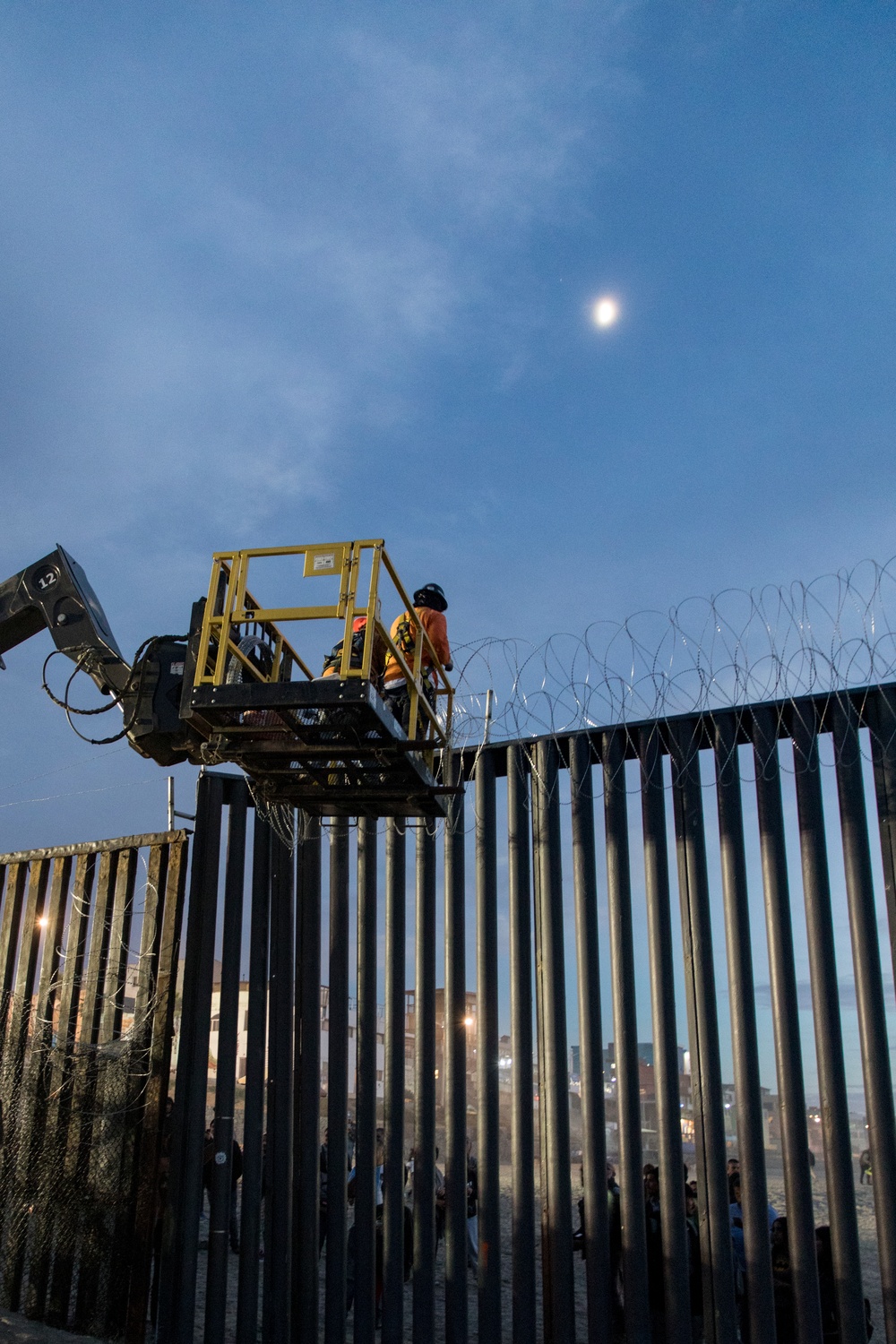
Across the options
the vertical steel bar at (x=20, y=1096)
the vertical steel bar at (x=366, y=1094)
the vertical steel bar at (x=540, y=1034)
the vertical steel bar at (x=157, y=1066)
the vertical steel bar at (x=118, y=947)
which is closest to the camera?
the vertical steel bar at (x=540, y=1034)

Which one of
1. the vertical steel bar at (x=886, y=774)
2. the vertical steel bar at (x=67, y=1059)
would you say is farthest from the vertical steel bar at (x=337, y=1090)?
the vertical steel bar at (x=886, y=774)

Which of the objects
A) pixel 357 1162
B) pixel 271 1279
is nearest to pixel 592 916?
pixel 357 1162

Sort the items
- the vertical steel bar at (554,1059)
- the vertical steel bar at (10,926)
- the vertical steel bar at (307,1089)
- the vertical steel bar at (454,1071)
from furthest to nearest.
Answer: the vertical steel bar at (10,926) < the vertical steel bar at (307,1089) < the vertical steel bar at (454,1071) < the vertical steel bar at (554,1059)

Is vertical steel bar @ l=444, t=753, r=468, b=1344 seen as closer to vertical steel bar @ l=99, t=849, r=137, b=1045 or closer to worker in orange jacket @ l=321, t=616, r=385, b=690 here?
worker in orange jacket @ l=321, t=616, r=385, b=690

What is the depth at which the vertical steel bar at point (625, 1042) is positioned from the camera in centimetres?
865

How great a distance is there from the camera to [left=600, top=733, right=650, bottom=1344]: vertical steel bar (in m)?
8.65

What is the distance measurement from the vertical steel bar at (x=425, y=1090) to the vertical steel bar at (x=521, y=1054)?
79 cm

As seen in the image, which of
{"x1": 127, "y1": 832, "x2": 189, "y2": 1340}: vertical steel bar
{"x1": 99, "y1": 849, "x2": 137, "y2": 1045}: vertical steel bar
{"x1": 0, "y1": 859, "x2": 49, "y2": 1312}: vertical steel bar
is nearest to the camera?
{"x1": 127, "y1": 832, "x2": 189, "y2": 1340}: vertical steel bar

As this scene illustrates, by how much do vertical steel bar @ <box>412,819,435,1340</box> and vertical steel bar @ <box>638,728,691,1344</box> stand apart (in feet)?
7.08

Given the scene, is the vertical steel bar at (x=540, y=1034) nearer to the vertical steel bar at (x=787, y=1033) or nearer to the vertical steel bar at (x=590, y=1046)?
the vertical steel bar at (x=590, y=1046)

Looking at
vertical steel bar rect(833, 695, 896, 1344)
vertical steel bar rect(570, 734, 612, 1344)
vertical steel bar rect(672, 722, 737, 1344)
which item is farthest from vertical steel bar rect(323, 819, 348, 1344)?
vertical steel bar rect(833, 695, 896, 1344)

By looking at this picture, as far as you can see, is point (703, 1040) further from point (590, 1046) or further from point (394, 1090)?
point (394, 1090)

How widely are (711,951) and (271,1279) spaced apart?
5415 millimetres

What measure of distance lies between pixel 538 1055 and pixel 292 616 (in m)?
5.10
